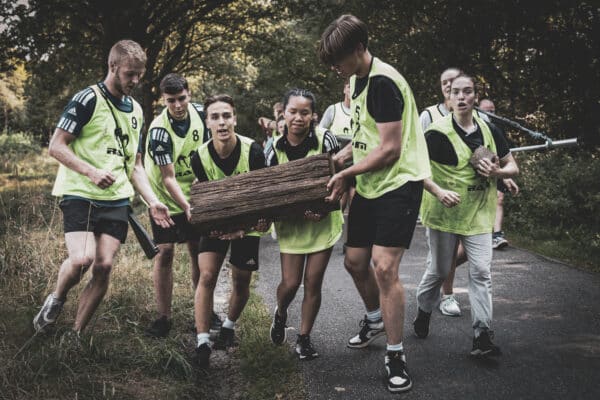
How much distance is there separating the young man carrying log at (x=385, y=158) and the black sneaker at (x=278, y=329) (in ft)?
3.29

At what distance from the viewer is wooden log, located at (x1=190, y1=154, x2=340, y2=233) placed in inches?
139

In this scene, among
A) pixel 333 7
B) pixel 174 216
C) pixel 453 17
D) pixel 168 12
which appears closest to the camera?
pixel 174 216

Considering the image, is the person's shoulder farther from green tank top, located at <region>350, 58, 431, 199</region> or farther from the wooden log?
green tank top, located at <region>350, 58, 431, 199</region>

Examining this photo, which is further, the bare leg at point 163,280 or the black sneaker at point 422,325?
the bare leg at point 163,280

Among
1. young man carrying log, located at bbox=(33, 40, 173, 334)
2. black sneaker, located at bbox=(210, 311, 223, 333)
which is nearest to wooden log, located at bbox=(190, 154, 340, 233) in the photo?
young man carrying log, located at bbox=(33, 40, 173, 334)

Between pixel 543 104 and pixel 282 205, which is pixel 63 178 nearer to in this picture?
pixel 282 205

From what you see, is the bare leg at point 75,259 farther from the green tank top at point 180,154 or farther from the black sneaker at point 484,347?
the black sneaker at point 484,347

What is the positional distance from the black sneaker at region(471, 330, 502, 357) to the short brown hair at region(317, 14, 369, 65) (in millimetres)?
2267

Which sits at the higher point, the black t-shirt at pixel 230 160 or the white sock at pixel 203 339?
the black t-shirt at pixel 230 160

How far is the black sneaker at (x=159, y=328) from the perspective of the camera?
4.31 metres

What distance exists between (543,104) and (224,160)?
7.86 m

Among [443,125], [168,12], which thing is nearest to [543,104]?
[443,125]

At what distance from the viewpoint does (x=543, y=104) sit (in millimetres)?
9773

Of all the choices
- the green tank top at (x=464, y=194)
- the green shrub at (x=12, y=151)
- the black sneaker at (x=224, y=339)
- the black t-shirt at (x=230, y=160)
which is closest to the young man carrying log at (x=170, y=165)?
the black t-shirt at (x=230, y=160)
